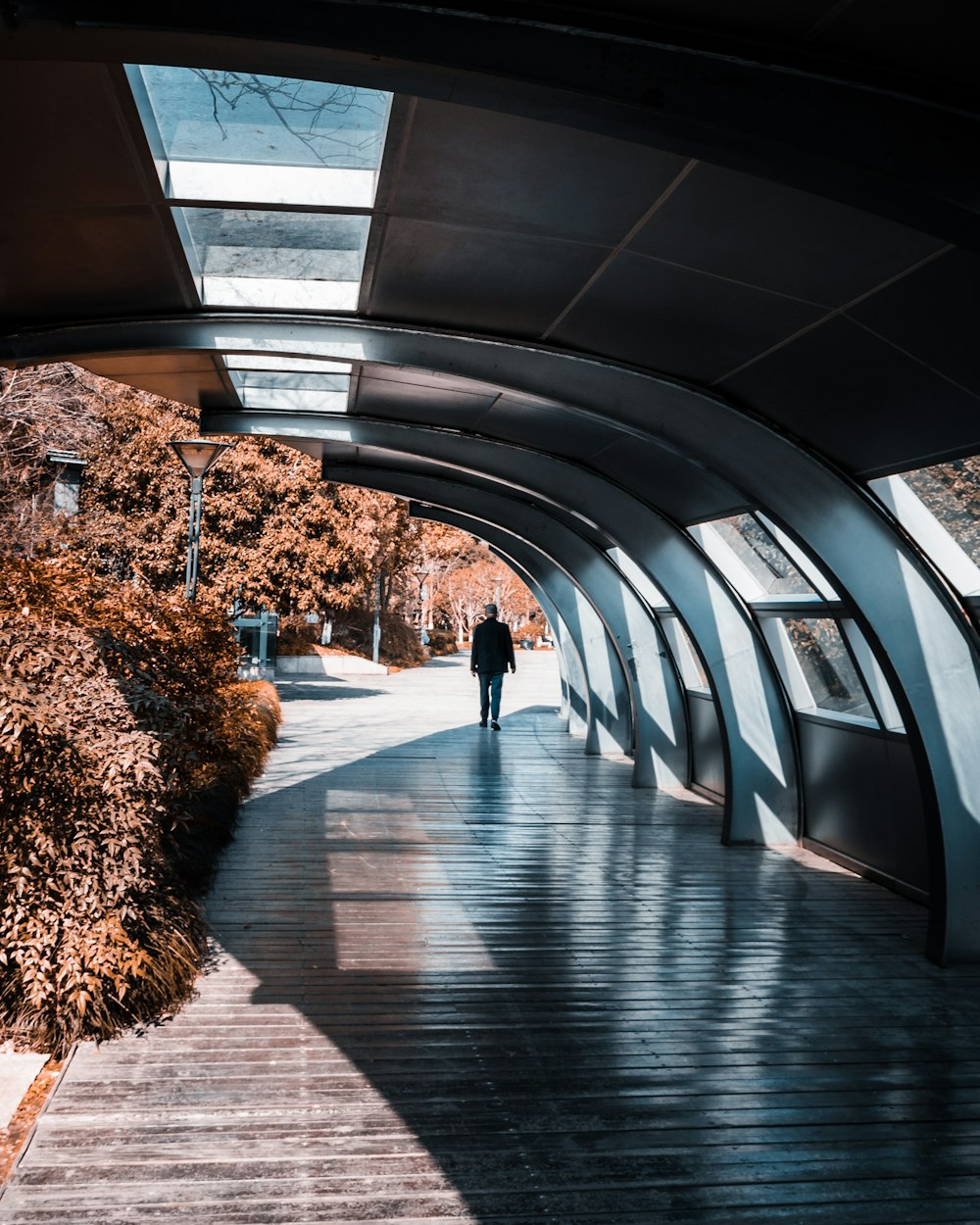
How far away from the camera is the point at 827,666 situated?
1084 centimetres

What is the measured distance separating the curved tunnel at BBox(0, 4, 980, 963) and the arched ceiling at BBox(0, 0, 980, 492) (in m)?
0.02

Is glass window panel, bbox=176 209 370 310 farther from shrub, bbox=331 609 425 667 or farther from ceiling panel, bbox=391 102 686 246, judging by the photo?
shrub, bbox=331 609 425 667

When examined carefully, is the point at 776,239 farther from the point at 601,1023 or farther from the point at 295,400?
the point at 295,400

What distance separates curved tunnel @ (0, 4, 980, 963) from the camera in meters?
3.80

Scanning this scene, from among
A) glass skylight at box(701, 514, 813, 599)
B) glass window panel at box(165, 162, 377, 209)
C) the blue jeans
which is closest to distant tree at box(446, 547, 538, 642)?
the blue jeans

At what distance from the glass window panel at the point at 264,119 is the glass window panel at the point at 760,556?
5.75m

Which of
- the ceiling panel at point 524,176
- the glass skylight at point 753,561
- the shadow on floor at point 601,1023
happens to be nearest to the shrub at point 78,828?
the shadow on floor at point 601,1023

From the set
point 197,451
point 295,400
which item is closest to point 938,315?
point 295,400

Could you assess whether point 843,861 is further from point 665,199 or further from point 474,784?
point 665,199

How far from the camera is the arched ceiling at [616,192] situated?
3.76 m

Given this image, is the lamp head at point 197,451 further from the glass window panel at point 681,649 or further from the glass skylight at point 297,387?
the glass window panel at point 681,649

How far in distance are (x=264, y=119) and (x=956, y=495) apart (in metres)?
4.66

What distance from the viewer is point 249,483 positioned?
27.0 metres

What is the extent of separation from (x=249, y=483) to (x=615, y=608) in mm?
13558
